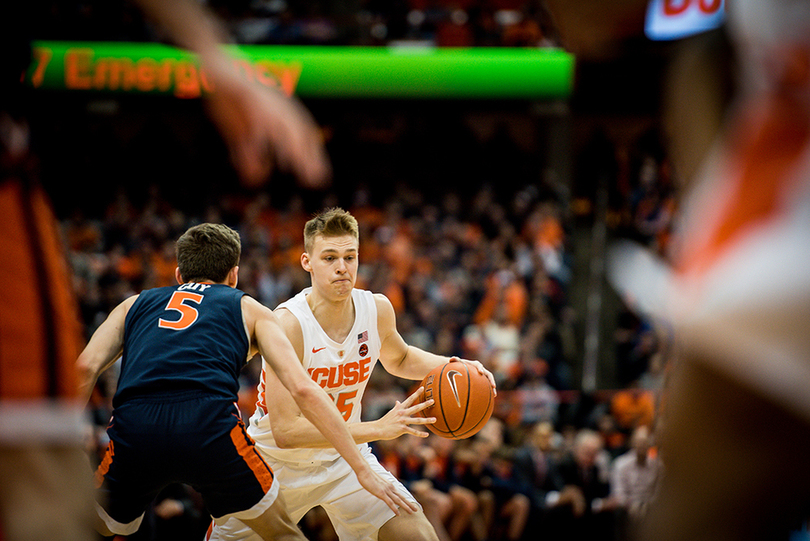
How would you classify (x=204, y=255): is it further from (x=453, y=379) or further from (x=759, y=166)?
(x=759, y=166)

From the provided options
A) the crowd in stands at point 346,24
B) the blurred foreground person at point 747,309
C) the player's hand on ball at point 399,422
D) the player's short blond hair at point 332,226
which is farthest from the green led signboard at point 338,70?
the blurred foreground person at point 747,309

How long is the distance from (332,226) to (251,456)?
4.50ft

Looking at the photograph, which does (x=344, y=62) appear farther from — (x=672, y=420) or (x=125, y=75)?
(x=672, y=420)

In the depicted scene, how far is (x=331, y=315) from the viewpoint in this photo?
4.18 m

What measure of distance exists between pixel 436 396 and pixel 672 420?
2.81 metres

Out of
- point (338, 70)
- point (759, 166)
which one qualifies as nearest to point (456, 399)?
point (759, 166)

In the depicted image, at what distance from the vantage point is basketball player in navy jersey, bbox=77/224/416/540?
315 cm

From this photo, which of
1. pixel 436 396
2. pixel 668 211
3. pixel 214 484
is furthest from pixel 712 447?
pixel 668 211

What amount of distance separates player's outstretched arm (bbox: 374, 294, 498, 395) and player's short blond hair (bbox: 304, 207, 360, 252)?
1.50 feet

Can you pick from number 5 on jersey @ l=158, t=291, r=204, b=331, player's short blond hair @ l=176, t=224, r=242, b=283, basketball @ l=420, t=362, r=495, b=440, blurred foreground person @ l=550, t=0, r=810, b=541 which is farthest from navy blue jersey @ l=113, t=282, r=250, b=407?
blurred foreground person @ l=550, t=0, r=810, b=541

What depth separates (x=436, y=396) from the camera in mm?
3875

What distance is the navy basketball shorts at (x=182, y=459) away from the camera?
3131 millimetres

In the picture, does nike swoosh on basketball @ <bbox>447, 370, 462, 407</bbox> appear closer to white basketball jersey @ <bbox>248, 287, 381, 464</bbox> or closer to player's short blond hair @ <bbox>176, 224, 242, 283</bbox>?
white basketball jersey @ <bbox>248, 287, 381, 464</bbox>

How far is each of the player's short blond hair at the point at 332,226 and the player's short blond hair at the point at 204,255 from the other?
596mm
